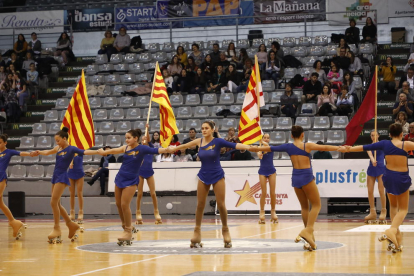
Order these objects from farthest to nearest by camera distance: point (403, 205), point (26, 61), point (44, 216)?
point (26, 61), point (44, 216), point (403, 205)

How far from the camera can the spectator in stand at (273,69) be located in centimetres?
2425

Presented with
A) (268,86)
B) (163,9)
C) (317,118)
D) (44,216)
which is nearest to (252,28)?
(163,9)

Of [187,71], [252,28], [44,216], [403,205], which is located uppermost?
[252,28]

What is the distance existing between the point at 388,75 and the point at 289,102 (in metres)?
3.76

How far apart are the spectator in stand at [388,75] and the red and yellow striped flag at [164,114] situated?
32.0 ft

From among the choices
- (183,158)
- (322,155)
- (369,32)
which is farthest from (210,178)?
(369,32)

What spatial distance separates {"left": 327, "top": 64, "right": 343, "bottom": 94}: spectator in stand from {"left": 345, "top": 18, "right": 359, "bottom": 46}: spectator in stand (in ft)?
8.34

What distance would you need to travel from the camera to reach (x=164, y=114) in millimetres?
16516

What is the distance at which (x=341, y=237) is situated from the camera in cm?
1266

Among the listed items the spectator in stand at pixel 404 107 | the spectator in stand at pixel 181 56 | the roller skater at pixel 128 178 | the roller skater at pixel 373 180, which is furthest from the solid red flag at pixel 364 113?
the spectator in stand at pixel 181 56

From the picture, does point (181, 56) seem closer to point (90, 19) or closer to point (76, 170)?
point (90, 19)

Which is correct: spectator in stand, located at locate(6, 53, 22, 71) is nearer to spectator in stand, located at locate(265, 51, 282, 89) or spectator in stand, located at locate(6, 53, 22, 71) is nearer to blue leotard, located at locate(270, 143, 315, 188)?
spectator in stand, located at locate(265, 51, 282, 89)

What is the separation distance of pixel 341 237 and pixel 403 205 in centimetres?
240

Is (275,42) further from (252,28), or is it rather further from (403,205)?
(403,205)
